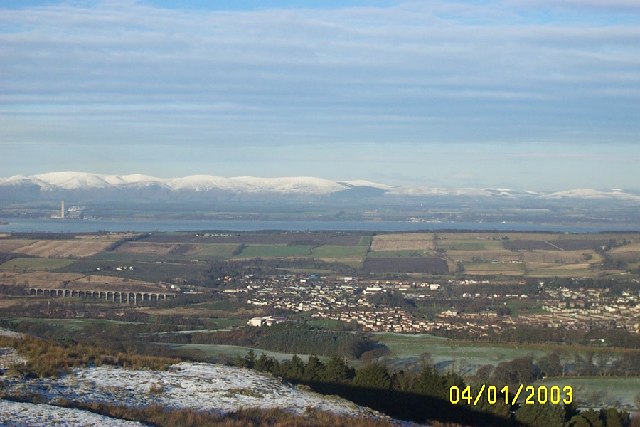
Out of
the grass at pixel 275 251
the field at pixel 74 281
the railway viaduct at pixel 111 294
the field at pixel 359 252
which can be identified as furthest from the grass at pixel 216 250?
the railway viaduct at pixel 111 294

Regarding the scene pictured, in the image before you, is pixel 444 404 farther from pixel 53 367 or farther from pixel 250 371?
pixel 53 367

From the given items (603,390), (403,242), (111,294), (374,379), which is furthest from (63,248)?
(374,379)

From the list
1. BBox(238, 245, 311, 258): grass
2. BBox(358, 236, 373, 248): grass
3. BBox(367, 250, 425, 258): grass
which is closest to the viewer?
BBox(367, 250, 425, 258): grass

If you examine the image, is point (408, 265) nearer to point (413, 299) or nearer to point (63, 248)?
point (413, 299)

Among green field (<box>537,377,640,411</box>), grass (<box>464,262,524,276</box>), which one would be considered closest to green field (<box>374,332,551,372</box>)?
green field (<box>537,377,640,411</box>)

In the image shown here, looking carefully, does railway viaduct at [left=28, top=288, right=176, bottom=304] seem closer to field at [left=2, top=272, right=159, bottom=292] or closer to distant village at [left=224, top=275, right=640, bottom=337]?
field at [left=2, top=272, right=159, bottom=292]

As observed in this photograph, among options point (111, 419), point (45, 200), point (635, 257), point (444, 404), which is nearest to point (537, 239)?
point (635, 257)
